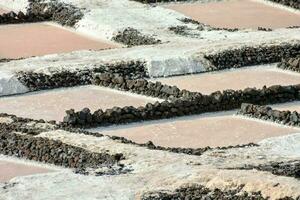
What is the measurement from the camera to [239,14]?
25219mm

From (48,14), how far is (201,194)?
12.7 meters

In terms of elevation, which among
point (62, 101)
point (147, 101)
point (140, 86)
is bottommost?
point (62, 101)

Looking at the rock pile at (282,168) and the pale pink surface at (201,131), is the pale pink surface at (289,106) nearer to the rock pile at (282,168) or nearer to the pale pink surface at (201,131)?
the pale pink surface at (201,131)

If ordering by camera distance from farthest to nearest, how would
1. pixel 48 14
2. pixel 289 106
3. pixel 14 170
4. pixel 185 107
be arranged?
pixel 48 14 → pixel 289 106 → pixel 185 107 → pixel 14 170

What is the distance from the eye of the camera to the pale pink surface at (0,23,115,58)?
845 inches

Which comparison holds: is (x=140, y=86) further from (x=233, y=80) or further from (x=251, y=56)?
(x=251, y=56)

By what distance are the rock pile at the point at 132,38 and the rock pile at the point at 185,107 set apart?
4716mm

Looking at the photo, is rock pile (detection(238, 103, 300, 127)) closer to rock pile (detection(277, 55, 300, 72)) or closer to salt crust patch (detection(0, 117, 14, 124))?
rock pile (detection(277, 55, 300, 72))

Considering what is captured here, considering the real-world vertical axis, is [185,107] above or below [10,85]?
above

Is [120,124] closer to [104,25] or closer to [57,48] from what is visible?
[57,48]

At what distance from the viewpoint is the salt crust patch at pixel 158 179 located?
12.6 meters

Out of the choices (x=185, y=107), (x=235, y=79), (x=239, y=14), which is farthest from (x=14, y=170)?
(x=239, y=14)

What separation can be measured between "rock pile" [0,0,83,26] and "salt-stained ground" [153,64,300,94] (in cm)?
481

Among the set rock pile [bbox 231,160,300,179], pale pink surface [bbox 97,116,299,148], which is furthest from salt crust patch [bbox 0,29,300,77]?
rock pile [bbox 231,160,300,179]
